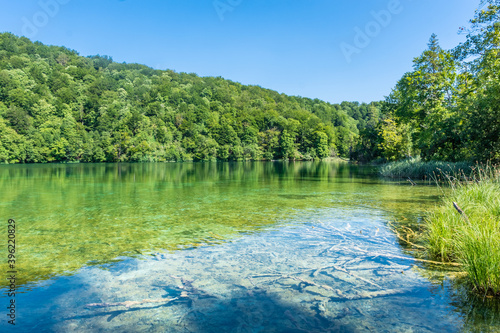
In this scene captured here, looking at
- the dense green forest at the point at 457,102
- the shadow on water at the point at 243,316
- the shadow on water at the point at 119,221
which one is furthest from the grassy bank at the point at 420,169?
the shadow on water at the point at 243,316

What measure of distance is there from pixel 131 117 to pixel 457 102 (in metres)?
75.8

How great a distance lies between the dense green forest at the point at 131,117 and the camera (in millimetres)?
74312

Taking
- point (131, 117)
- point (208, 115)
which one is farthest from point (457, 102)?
point (208, 115)

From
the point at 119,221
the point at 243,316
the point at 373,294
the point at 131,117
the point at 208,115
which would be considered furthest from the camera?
the point at 208,115

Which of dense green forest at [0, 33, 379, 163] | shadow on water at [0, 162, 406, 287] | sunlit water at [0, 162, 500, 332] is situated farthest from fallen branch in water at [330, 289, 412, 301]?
dense green forest at [0, 33, 379, 163]

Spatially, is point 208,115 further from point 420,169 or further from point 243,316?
point 243,316

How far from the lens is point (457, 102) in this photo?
27.2 m

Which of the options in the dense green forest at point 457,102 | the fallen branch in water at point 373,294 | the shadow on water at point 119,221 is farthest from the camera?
the dense green forest at point 457,102

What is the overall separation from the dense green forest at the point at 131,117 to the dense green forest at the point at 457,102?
5675 cm

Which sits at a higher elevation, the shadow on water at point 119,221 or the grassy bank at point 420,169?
the grassy bank at point 420,169

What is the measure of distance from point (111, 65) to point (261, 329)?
140 metres

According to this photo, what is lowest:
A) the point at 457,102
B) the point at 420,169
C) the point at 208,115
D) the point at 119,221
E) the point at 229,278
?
the point at 119,221

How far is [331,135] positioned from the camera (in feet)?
374

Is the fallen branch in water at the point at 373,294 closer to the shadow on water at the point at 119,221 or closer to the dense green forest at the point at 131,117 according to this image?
the shadow on water at the point at 119,221
